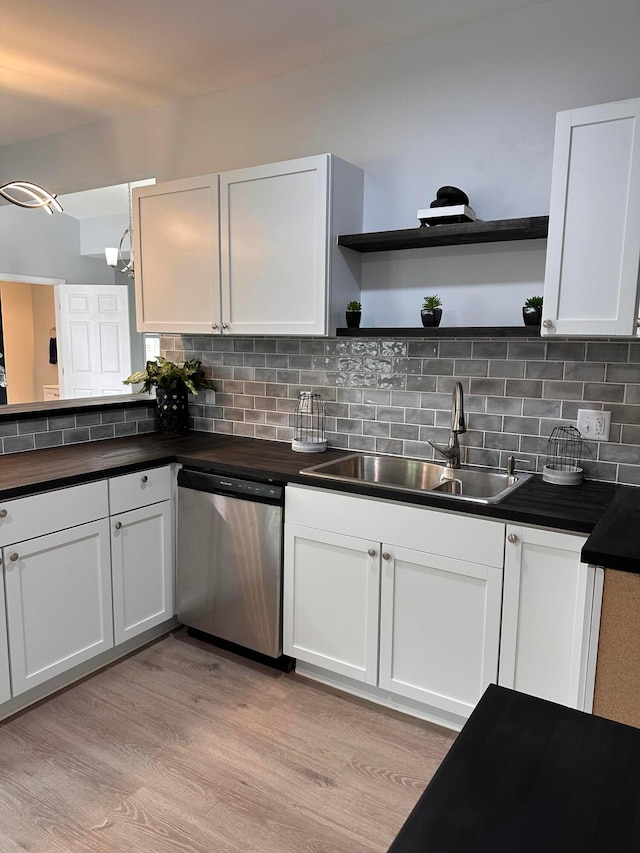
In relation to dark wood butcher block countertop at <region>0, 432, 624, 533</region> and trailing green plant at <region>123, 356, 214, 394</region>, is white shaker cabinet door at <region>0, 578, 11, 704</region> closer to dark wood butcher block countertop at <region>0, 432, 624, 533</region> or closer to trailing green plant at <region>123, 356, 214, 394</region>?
dark wood butcher block countertop at <region>0, 432, 624, 533</region>

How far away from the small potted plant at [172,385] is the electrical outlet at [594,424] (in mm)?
1880

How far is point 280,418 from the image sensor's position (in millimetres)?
3168

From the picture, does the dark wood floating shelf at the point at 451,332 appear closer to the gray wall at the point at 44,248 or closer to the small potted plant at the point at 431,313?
the small potted plant at the point at 431,313

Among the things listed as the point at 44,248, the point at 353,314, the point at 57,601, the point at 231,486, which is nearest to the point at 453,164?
the point at 353,314

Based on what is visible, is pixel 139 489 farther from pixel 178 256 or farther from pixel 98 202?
pixel 98 202

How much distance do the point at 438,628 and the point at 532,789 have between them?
153cm

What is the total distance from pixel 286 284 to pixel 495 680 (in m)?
1.77

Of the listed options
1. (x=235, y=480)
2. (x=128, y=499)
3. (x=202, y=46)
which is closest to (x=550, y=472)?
(x=235, y=480)

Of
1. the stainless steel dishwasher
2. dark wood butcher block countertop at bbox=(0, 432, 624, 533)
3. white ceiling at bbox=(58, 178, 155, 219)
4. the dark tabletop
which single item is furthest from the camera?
white ceiling at bbox=(58, 178, 155, 219)

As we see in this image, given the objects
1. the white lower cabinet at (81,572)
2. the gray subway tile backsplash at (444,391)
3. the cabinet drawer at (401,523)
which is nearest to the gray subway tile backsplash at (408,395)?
the gray subway tile backsplash at (444,391)

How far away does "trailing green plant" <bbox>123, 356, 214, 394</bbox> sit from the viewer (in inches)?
130

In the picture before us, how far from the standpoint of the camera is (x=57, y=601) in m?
2.38

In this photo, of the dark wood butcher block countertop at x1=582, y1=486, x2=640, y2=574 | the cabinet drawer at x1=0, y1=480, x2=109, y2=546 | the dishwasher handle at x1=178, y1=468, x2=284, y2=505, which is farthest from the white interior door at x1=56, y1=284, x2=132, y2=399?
the dark wood butcher block countertop at x1=582, y1=486, x2=640, y2=574

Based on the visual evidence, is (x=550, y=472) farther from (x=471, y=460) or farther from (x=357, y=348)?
(x=357, y=348)
